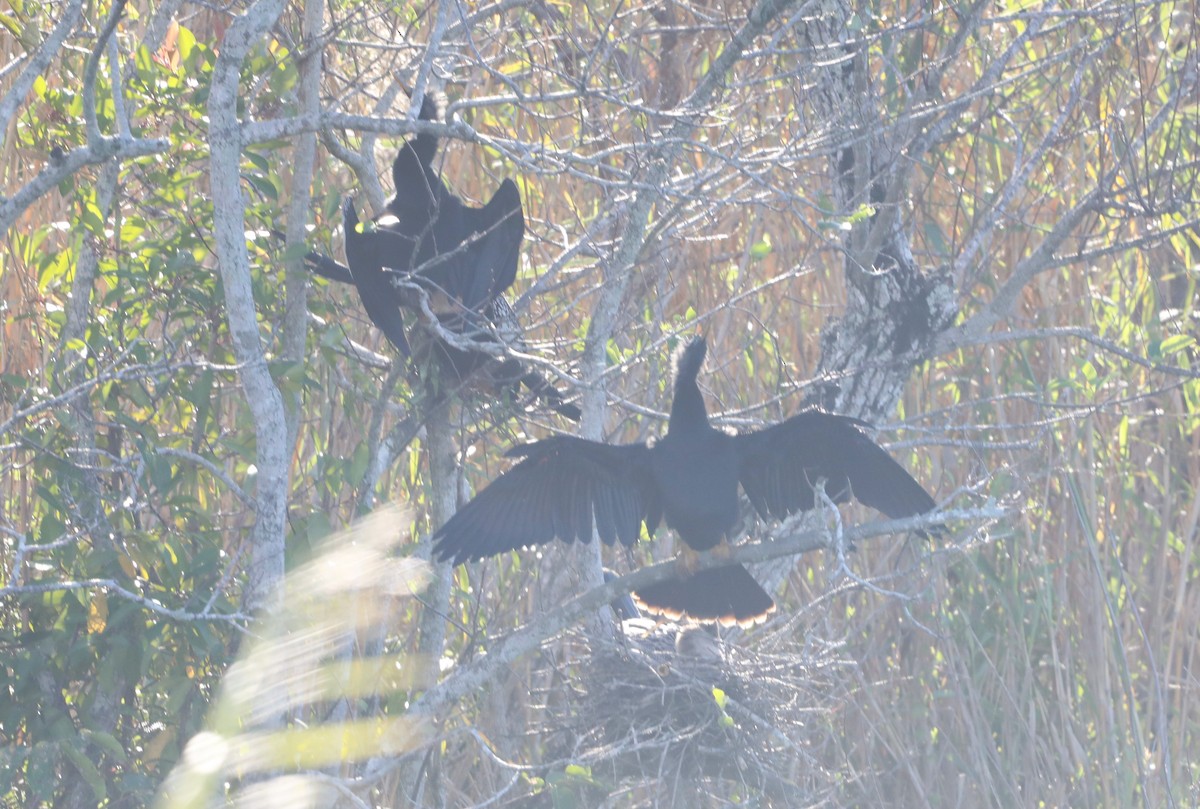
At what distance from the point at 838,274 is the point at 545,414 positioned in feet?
5.86

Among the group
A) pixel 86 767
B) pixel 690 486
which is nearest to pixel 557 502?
pixel 690 486

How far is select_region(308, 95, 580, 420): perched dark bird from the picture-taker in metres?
3.95

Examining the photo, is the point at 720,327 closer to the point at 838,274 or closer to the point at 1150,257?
the point at 838,274

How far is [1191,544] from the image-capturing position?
17.8 feet

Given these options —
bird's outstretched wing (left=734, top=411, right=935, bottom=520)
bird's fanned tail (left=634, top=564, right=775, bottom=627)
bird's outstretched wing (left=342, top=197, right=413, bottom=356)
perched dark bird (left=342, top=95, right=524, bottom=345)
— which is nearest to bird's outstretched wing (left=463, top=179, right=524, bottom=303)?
perched dark bird (left=342, top=95, right=524, bottom=345)

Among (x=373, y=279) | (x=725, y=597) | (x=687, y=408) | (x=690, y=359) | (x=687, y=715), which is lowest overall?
(x=687, y=715)

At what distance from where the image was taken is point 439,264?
4.37 m

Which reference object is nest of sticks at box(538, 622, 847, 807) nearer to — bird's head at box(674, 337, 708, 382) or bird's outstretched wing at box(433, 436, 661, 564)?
bird's outstretched wing at box(433, 436, 661, 564)

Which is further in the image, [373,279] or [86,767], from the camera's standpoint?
[373,279]

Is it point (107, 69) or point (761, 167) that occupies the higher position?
point (107, 69)

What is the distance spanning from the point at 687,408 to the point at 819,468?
49 centimetres

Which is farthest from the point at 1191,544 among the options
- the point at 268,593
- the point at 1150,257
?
the point at 268,593

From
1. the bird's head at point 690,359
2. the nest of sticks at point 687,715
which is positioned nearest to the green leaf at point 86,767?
the nest of sticks at point 687,715

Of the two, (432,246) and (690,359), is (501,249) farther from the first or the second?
(690,359)
